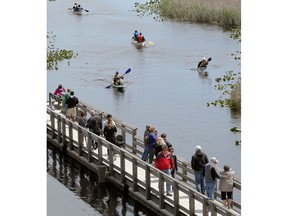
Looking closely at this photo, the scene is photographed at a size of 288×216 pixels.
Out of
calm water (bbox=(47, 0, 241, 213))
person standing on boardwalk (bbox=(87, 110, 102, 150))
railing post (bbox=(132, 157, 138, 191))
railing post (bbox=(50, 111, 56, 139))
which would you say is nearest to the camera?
railing post (bbox=(132, 157, 138, 191))

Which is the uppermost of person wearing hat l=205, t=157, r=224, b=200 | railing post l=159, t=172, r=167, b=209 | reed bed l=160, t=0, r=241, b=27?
reed bed l=160, t=0, r=241, b=27

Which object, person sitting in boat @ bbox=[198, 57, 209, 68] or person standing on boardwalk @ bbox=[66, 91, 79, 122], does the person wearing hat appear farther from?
person sitting in boat @ bbox=[198, 57, 209, 68]

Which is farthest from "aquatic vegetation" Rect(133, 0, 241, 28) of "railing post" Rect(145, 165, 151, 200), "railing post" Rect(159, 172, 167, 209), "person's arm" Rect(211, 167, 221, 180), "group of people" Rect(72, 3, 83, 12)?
"person's arm" Rect(211, 167, 221, 180)

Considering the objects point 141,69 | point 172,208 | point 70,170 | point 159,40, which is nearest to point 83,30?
point 159,40

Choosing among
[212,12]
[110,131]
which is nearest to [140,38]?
[212,12]

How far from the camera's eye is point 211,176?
1489 cm

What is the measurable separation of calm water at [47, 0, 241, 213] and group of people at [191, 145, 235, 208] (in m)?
6.81

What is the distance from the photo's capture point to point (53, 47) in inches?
1930

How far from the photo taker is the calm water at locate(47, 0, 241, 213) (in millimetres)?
29438

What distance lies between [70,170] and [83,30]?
122 feet

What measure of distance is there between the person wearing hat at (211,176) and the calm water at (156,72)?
7.04 meters

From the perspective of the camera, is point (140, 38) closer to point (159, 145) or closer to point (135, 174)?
point (135, 174)
